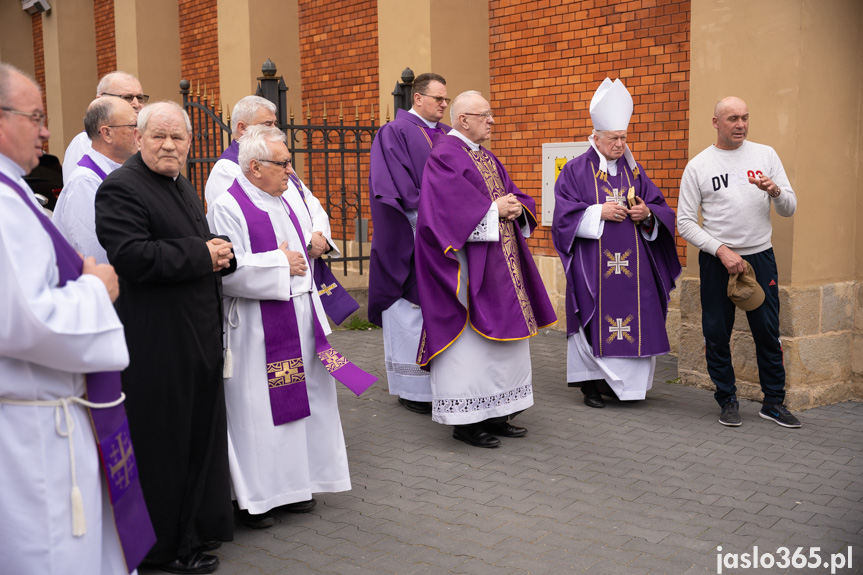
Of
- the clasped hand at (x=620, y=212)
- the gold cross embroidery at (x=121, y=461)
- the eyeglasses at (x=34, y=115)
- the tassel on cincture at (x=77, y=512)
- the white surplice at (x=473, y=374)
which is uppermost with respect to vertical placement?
the eyeglasses at (x=34, y=115)

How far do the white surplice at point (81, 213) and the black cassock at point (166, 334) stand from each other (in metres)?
0.38

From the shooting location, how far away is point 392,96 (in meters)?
9.90

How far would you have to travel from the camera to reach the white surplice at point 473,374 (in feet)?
17.8

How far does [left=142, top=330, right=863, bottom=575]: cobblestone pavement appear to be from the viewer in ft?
12.6

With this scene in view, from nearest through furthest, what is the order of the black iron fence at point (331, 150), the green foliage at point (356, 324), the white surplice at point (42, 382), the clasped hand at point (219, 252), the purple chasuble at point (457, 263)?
1. the white surplice at point (42, 382)
2. the clasped hand at point (219, 252)
3. the purple chasuble at point (457, 263)
4. the black iron fence at point (331, 150)
5. the green foliage at point (356, 324)

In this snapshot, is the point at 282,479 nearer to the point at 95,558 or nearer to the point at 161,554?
the point at 161,554

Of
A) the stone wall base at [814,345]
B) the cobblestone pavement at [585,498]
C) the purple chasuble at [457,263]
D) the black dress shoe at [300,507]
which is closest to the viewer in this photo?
the cobblestone pavement at [585,498]

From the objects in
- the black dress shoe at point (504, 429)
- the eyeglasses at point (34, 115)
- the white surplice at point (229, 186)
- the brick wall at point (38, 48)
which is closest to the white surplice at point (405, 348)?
the black dress shoe at point (504, 429)

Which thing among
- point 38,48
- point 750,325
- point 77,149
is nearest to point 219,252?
point 77,149

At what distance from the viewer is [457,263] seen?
545 centimetres

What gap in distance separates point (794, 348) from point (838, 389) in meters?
0.57

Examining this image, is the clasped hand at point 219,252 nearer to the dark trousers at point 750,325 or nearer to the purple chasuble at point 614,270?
the purple chasuble at point 614,270

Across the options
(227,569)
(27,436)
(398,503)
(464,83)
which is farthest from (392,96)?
(27,436)

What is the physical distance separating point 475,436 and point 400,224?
1.82 m
